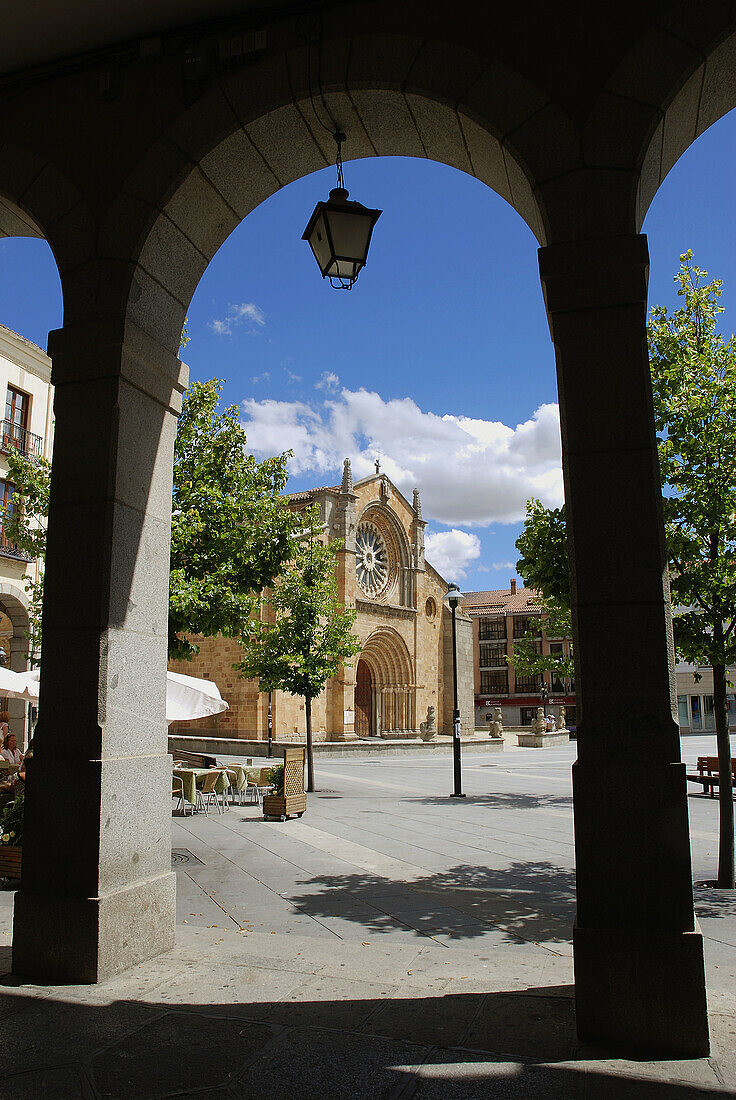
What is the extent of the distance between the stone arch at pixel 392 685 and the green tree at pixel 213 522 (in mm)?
27390

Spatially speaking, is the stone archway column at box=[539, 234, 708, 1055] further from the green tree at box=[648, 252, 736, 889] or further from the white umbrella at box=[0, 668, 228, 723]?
the white umbrella at box=[0, 668, 228, 723]

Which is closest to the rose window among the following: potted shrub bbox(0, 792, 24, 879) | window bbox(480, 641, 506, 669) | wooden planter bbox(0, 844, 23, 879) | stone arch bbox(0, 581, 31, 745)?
stone arch bbox(0, 581, 31, 745)

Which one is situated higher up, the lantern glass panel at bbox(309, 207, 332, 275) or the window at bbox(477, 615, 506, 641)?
the window at bbox(477, 615, 506, 641)

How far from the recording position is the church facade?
118 feet

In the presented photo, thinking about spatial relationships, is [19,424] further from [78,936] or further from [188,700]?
[78,936]

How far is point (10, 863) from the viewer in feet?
22.4

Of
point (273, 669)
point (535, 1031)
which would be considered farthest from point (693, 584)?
point (273, 669)

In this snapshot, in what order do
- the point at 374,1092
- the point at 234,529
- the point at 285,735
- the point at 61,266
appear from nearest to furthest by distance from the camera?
the point at 374,1092
the point at 61,266
the point at 234,529
the point at 285,735

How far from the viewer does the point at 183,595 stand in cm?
1112

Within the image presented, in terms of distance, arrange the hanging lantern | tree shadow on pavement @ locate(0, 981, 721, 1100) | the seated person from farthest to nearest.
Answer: the seated person
the hanging lantern
tree shadow on pavement @ locate(0, 981, 721, 1100)

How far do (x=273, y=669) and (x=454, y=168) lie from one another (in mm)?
13512

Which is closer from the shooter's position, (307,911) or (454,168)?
(454,168)

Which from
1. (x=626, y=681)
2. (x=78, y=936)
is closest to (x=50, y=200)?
(x=78, y=936)

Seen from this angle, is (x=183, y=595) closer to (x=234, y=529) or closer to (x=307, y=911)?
(x=234, y=529)
